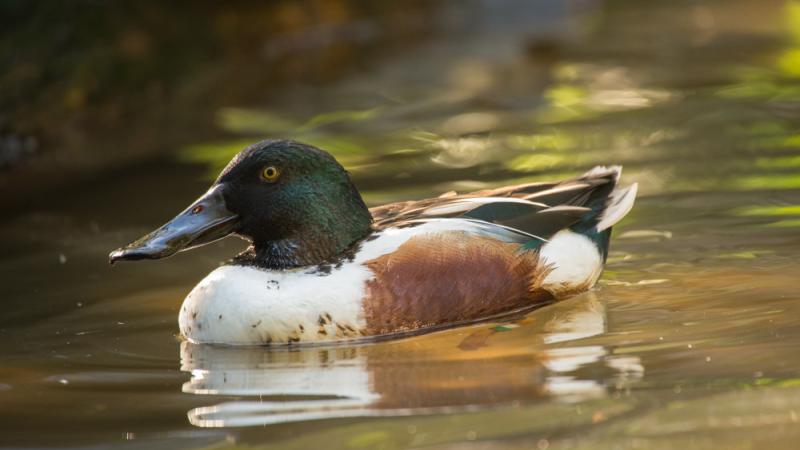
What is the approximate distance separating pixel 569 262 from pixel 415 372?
144 centimetres

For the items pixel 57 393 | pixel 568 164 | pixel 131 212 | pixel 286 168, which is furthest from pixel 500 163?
pixel 57 393

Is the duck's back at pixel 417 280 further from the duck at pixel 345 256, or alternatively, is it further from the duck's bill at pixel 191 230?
the duck's bill at pixel 191 230

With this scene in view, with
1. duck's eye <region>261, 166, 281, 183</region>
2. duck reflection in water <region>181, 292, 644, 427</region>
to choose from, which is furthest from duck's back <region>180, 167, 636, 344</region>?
duck's eye <region>261, 166, 281, 183</region>

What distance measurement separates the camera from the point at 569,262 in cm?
686

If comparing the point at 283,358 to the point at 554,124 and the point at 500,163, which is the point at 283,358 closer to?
the point at 500,163

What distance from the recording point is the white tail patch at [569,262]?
683cm

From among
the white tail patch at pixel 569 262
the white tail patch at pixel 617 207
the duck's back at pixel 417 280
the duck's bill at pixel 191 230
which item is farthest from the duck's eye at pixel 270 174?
the white tail patch at pixel 617 207

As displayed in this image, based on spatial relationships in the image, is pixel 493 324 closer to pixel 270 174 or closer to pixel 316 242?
pixel 316 242

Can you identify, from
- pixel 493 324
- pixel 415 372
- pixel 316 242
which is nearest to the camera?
pixel 415 372

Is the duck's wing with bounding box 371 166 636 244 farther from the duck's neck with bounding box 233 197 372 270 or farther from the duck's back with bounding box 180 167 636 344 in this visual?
the duck's neck with bounding box 233 197 372 270

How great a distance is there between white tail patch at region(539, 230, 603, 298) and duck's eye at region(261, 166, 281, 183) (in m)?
1.33

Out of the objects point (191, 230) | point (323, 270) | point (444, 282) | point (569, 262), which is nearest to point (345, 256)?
point (323, 270)

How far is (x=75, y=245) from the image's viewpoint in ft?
29.0

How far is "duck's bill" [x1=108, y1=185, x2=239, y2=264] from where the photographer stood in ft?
21.4
